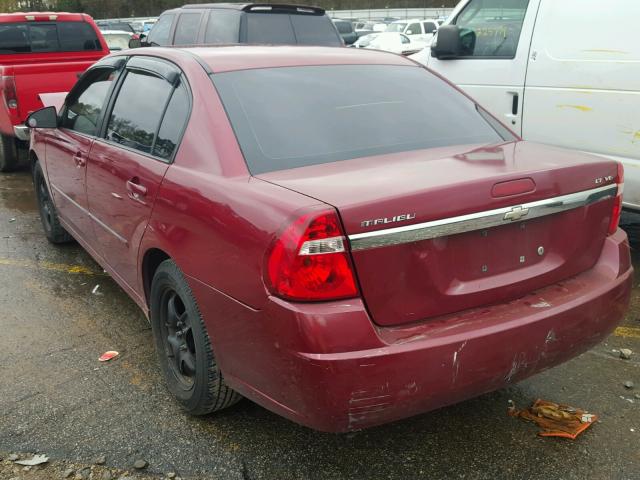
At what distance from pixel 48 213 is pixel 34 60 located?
459 centimetres

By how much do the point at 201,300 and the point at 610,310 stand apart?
5.58ft

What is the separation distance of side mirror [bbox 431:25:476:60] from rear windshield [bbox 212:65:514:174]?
7.57 ft

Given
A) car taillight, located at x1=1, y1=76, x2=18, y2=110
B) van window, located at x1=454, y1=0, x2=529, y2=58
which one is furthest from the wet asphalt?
car taillight, located at x1=1, y1=76, x2=18, y2=110

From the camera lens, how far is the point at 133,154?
11.1 feet

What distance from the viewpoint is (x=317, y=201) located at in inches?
89.1

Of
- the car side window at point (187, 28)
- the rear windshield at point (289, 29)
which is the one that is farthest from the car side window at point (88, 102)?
the car side window at point (187, 28)

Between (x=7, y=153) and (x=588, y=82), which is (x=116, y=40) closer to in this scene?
(x=7, y=153)

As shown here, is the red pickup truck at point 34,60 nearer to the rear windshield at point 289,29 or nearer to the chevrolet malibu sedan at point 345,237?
the rear windshield at point 289,29

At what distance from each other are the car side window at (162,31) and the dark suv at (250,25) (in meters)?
0.03

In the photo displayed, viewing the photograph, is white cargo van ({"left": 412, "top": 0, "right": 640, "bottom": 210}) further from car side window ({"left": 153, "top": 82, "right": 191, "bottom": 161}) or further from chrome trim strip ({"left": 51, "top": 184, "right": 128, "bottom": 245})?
chrome trim strip ({"left": 51, "top": 184, "right": 128, "bottom": 245})

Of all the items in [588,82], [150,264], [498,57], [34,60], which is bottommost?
[150,264]

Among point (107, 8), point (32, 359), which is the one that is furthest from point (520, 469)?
point (107, 8)

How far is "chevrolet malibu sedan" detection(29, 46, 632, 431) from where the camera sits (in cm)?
222

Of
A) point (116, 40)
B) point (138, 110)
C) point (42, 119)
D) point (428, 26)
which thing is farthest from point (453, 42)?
point (428, 26)
